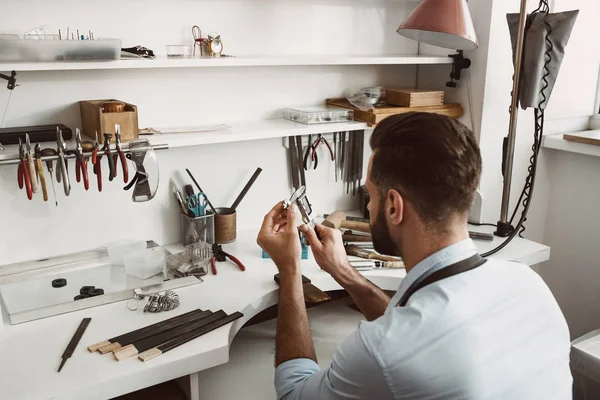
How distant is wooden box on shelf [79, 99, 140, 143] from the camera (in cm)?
187

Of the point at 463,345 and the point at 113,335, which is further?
the point at 113,335

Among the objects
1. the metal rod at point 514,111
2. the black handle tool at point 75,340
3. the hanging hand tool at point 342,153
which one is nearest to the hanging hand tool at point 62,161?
the black handle tool at point 75,340

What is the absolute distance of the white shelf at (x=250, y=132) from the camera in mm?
2027

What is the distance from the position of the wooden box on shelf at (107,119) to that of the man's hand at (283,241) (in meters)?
0.56

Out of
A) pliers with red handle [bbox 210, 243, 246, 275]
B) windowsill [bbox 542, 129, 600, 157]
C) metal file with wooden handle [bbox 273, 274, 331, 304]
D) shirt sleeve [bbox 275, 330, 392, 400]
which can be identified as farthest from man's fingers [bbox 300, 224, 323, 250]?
windowsill [bbox 542, 129, 600, 157]

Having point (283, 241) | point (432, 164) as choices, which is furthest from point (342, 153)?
point (432, 164)

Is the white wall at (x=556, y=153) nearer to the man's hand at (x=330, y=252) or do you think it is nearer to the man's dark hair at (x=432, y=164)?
the man's hand at (x=330, y=252)

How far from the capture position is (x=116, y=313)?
1747 mm

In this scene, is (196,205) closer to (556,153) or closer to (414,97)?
(414,97)

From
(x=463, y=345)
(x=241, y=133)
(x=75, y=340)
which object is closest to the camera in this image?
(x=463, y=345)

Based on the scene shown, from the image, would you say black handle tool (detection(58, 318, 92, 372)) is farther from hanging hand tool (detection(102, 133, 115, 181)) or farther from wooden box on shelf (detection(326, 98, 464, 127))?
wooden box on shelf (detection(326, 98, 464, 127))

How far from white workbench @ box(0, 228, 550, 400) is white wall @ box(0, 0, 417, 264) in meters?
0.44

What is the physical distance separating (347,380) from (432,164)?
0.45 metres

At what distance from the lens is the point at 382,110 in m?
2.41
